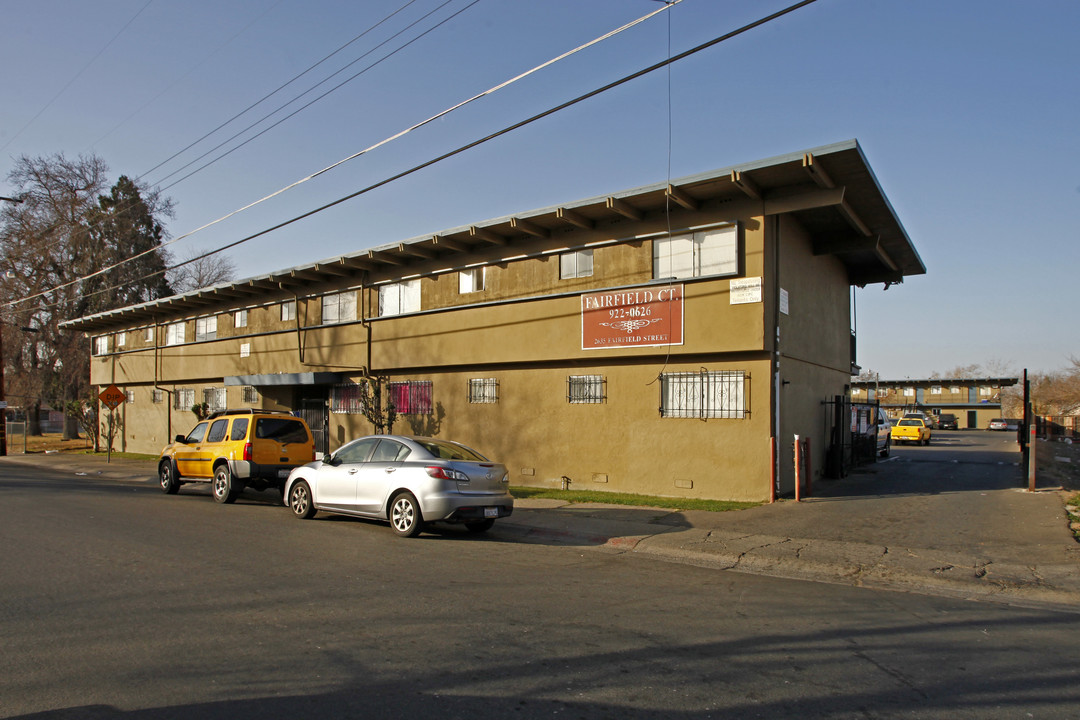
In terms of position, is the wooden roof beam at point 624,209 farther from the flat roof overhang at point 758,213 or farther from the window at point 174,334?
the window at point 174,334

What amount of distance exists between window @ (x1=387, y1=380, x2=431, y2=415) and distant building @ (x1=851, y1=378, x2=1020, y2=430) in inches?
2389

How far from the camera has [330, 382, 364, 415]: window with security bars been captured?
22.0 m

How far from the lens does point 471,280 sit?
62.5ft

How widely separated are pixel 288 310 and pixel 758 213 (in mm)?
17022

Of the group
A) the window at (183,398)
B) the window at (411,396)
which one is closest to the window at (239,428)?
the window at (411,396)

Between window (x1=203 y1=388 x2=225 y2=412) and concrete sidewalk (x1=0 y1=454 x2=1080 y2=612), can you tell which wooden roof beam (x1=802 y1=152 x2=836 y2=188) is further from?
window (x1=203 y1=388 x2=225 y2=412)

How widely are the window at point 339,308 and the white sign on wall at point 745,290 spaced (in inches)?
498

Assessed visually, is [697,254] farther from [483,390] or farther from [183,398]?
[183,398]

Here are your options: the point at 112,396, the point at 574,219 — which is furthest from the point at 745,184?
the point at 112,396

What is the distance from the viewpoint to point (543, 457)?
1722 centimetres

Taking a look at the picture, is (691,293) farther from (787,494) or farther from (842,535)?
(842,535)

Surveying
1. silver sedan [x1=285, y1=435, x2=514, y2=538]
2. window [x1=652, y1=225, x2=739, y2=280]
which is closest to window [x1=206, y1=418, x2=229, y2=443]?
silver sedan [x1=285, y1=435, x2=514, y2=538]

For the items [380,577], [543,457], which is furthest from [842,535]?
[543,457]

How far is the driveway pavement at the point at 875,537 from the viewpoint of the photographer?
8305 millimetres
